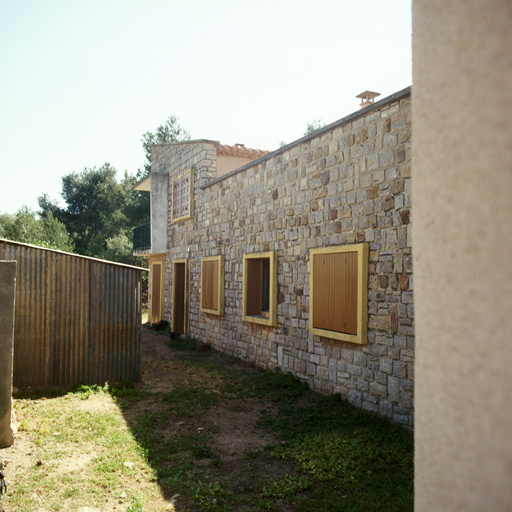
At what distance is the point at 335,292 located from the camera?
664 cm

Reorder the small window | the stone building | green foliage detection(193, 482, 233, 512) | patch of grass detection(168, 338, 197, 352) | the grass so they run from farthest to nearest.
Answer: patch of grass detection(168, 338, 197, 352)
the small window
the stone building
the grass
green foliage detection(193, 482, 233, 512)

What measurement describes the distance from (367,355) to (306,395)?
151 centimetres

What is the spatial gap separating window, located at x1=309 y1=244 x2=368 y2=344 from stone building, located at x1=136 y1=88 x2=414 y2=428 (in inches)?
0.6

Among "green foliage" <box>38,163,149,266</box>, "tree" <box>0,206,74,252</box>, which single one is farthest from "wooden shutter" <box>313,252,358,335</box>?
"green foliage" <box>38,163,149,266</box>

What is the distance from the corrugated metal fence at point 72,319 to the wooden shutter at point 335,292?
10.6ft

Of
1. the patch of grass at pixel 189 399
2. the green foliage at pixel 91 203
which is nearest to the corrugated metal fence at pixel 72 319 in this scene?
the patch of grass at pixel 189 399

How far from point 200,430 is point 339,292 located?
2700 millimetres

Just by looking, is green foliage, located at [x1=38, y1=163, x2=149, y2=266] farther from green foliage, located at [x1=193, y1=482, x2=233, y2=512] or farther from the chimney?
green foliage, located at [x1=193, y1=482, x2=233, y2=512]

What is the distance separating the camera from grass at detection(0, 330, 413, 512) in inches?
154

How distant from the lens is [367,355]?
6.08m

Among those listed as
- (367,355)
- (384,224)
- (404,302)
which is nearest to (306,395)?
(367,355)

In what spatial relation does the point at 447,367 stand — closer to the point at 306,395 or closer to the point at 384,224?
the point at 384,224

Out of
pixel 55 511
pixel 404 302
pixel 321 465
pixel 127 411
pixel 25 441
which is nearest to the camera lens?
pixel 55 511

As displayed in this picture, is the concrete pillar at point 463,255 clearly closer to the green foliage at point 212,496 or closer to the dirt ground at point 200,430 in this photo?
the green foliage at point 212,496
